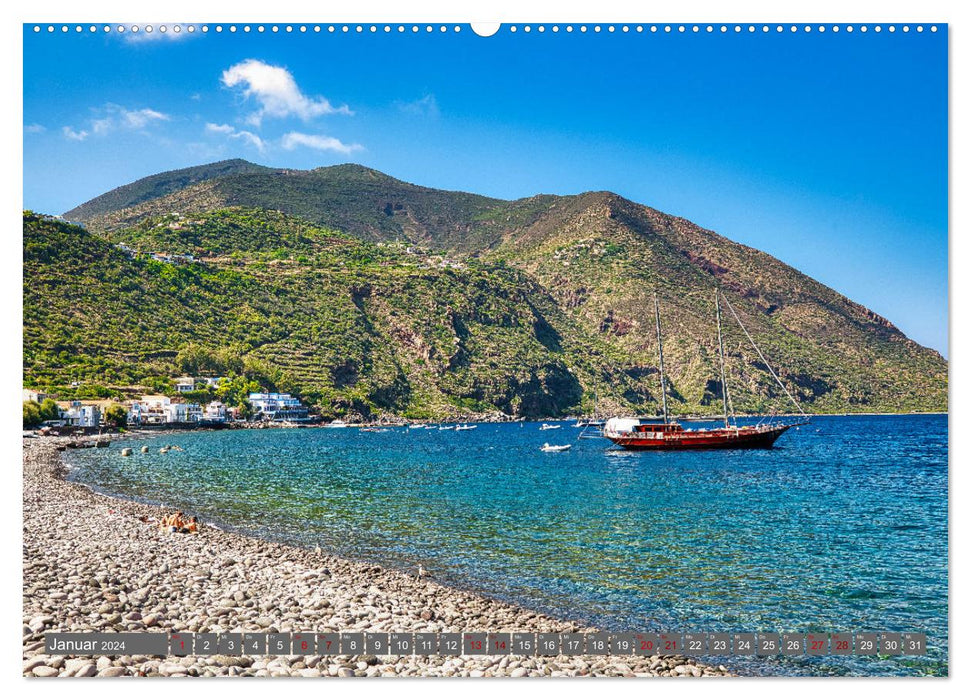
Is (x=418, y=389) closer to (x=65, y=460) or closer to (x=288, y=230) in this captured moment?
(x=288, y=230)

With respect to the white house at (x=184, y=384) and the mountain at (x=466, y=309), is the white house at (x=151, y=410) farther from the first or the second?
the mountain at (x=466, y=309)

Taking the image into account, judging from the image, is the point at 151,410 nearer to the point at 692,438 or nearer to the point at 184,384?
the point at 184,384

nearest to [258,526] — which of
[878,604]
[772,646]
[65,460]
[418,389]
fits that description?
[878,604]

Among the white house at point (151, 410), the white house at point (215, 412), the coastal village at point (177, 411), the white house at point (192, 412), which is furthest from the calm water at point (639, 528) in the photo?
the white house at point (215, 412)

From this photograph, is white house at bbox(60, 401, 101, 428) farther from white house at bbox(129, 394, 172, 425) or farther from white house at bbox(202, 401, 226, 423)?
white house at bbox(202, 401, 226, 423)

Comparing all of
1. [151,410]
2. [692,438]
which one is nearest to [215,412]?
[151,410]

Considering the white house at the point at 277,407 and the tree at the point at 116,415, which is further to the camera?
the white house at the point at 277,407

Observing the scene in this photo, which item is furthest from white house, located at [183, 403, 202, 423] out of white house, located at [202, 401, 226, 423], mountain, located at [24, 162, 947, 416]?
mountain, located at [24, 162, 947, 416]
